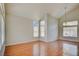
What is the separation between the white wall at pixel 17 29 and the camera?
164 centimetres

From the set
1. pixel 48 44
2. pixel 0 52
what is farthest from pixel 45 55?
pixel 0 52

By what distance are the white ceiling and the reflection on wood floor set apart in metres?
0.44

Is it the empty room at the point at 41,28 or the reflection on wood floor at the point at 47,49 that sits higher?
the empty room at the point at 41,28

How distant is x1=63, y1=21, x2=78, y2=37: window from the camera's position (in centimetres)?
167

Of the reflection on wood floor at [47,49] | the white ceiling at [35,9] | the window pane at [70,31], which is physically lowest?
the reflection on wood floor at [47,49]

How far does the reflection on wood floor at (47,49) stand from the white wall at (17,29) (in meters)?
0.10

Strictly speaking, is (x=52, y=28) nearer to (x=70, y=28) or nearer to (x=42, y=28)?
(x=42, y=28)

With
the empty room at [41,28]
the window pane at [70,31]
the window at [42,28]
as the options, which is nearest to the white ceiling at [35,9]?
the empty room at [41,28]

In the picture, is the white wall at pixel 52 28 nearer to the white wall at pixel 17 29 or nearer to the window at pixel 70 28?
the window at pixel 70 28

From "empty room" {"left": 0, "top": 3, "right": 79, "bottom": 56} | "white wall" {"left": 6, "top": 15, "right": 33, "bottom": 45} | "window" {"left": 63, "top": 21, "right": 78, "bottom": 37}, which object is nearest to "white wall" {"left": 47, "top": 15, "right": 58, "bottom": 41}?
"empty room" {"left": 0, "top": 3, "right": 79, "bottom": 56}

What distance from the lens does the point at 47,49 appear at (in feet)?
5.50

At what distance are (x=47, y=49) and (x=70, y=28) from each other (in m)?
0.49

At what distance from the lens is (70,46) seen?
1.67 metres

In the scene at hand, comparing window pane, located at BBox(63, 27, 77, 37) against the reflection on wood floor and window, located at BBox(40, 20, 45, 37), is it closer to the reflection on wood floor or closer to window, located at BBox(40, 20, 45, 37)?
the reflection on wood floor
